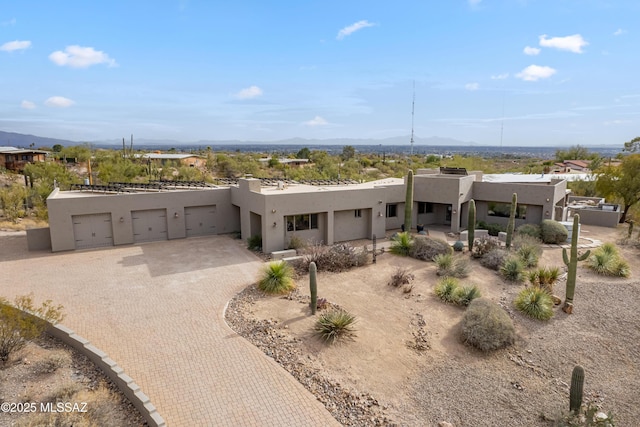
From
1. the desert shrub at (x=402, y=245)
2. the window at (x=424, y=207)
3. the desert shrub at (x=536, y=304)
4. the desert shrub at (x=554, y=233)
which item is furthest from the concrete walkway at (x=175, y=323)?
the desert shrub at (x=554, y=233)

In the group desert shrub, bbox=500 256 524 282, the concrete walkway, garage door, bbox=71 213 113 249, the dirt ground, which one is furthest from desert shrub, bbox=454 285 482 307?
garage door, bbox=71 213 113 249

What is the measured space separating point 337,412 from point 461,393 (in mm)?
3426

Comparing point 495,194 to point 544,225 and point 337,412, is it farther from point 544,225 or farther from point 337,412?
point 337,412

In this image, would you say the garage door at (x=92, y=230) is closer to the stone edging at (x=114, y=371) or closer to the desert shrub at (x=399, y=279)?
the stone edging at (x=114, y=371)

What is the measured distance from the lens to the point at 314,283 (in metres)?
13.6

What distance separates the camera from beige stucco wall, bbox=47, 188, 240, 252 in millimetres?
20656

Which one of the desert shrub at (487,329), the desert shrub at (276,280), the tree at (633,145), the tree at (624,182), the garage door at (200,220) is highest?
the tree at (633,145)

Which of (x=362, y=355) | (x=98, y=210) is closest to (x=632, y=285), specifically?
(x=362, y=355)

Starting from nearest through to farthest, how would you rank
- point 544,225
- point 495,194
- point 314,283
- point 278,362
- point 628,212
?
1. point 278,362
2. point 314,283
3. point 544,225
4. point 495,194
5. point 628,212

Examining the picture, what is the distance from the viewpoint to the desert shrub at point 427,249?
66.1ft

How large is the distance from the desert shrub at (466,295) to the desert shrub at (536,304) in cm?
151

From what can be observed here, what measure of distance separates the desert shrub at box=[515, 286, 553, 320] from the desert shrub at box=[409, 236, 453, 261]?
5400 millimetres

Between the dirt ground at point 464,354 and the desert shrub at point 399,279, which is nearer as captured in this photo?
the dirt ground at point 464,354

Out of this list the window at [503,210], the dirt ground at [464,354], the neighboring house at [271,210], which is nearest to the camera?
the dirt ground at [464,354]
